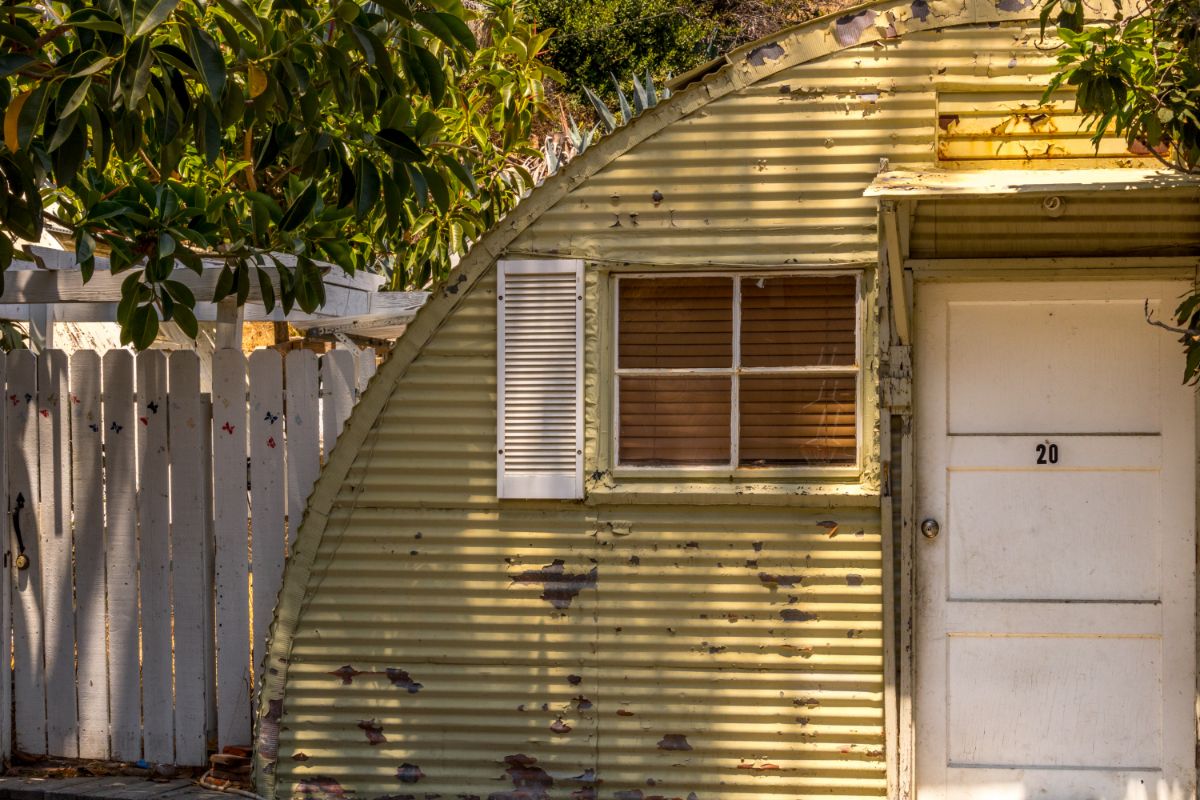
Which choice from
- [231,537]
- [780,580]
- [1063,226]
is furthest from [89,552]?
[1063,226]

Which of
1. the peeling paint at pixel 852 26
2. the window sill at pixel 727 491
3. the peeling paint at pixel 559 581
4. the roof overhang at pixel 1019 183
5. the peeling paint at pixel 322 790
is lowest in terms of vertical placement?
the peeling paint at pixel 322 790

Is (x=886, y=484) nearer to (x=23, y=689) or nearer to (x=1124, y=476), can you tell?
(x=1124, y=476)

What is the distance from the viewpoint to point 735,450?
5777 mm

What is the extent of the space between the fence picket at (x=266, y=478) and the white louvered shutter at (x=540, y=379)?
1117 mm

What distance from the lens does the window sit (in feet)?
18.9

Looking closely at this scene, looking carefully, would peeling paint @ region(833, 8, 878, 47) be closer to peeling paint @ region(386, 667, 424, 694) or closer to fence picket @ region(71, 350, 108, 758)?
peeling paint @ region(386, 667, 424, 694)

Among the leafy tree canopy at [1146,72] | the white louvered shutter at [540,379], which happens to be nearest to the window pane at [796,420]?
the white louvered shutter at [540,379]

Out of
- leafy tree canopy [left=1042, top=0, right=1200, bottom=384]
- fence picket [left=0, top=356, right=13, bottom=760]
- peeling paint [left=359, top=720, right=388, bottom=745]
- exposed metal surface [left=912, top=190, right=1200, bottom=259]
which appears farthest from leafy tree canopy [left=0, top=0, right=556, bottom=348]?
leafy tree canopy [left=1042, top=0, right=1200, bottom=384]

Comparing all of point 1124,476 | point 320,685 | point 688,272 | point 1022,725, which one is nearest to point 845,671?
point 1022,725

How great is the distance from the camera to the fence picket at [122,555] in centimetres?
628

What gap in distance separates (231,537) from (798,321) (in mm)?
2831

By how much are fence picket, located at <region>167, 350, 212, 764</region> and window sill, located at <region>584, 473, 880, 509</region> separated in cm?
190

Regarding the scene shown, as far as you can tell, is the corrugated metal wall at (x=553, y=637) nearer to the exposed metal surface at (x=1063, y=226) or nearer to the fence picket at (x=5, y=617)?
the exposed metal surface at (x=1063, y=226)

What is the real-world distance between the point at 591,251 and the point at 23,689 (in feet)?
11.4
